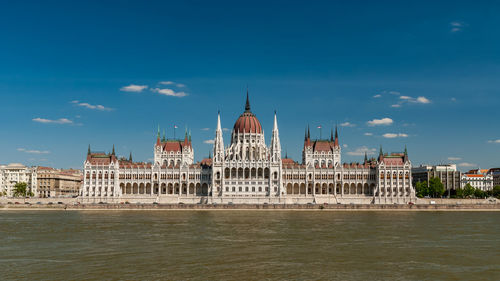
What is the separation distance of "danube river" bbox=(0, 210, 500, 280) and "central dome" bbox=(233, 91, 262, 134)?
79552 mm

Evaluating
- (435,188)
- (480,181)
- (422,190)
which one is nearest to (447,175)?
(480,181)

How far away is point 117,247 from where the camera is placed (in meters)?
47.5

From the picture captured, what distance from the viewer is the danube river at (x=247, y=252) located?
1409 inches

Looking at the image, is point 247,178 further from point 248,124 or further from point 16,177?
point 16,177

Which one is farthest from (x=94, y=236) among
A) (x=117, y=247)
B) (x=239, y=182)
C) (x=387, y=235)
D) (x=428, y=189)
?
(x=428, y=189)

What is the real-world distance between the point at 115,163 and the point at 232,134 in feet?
114

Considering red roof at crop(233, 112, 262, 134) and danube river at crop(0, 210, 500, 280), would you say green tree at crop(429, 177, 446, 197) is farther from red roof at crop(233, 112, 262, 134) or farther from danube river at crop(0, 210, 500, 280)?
danube river at crop(0, 210, 500, 280)

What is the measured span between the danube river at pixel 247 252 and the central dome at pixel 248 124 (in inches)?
3132

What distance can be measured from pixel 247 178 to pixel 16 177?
88943 millimetres

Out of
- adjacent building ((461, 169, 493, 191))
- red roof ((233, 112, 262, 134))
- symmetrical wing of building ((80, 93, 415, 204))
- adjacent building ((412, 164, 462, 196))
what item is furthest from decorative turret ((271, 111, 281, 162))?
adjacent building ((461, 169, 493, 191))

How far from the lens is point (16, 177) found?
175000mm

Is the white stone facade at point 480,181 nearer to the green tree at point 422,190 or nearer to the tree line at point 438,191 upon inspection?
the tree line at point 438,191

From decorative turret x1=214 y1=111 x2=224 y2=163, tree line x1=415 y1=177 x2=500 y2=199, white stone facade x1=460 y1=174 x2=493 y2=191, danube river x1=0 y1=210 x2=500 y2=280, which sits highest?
decorative turret x1=214 y1=111 x2=224 y2=163

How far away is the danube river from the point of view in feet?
117
